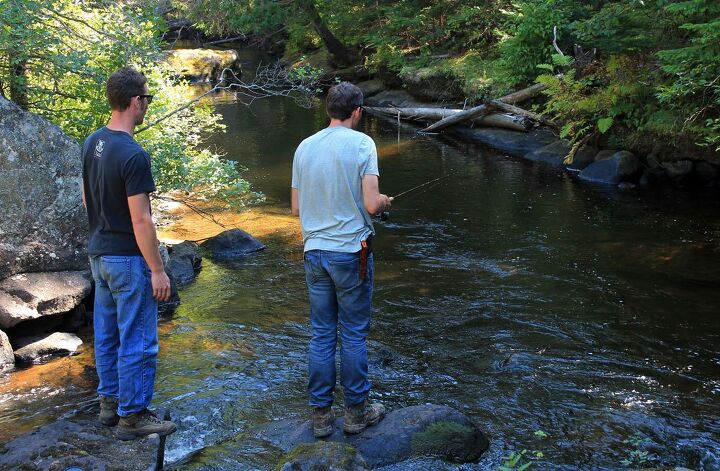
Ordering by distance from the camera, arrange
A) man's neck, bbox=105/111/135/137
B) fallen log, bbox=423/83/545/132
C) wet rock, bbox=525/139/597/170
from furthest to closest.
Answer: fallen log, bbox=423/83/545/132, wet rock, bbox=525/139/597/170, man's neck, bbox=105/111/135/137

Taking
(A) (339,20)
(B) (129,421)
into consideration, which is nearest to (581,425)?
(B) (129,421)

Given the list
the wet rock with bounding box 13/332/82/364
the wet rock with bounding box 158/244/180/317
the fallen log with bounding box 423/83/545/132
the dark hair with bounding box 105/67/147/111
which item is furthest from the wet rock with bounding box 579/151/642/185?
the dark hair with bounding box 105/67/147/111

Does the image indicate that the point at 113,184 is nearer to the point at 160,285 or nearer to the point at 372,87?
the point at 160,285

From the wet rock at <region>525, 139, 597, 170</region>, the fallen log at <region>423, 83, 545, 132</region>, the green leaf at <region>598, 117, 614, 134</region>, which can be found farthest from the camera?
the fallen log at <region>423, 83, 545, 132</region>

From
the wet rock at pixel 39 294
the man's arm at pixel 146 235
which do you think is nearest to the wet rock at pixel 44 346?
the wet rock at pixel 39 294

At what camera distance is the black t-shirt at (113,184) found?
3.85 m

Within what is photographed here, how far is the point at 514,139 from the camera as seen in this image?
15641 millimetres

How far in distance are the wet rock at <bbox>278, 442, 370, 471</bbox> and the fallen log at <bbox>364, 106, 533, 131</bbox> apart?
12.5 metres

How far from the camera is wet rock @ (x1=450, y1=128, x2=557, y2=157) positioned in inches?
594

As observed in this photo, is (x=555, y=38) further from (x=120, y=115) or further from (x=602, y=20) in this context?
(x=120, y=115)

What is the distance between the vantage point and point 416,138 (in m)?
17.1

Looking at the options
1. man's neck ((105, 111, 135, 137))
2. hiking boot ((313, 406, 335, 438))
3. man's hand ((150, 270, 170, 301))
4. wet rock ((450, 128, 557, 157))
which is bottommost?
hiking boot ((313, 406, 335, 438))

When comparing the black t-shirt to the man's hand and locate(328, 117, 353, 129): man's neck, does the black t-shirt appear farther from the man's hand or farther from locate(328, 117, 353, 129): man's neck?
locate(328, 117, 353, 129): man's neck

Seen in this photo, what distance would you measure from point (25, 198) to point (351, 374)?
14.5ft
